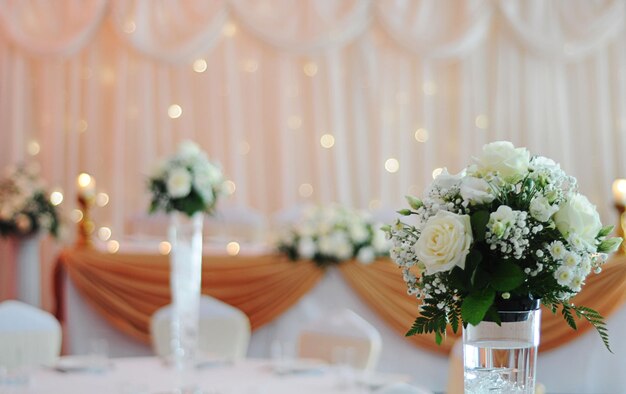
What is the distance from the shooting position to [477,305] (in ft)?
4.90

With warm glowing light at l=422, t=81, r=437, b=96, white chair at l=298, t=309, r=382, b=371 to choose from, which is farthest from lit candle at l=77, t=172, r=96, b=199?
warm glowing light at l=422, t=81, r=437, b=96

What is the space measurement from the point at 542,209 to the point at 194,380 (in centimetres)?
205

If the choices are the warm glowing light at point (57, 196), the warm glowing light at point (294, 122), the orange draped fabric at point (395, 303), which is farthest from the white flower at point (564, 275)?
the warm glowing light at point (57, 196)

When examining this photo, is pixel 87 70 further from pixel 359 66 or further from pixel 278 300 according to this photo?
Answer: pixel 278 300

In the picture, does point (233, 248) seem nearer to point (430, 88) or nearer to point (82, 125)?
point (430, 88)

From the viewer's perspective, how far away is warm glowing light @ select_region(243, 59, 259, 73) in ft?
25.4

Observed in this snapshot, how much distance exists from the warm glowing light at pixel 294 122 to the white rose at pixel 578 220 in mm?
6209

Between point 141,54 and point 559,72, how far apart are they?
3295 mm

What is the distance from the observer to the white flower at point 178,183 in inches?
151

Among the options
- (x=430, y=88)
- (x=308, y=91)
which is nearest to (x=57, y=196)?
(x=308, y=91)

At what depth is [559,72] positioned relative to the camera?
7.30 m

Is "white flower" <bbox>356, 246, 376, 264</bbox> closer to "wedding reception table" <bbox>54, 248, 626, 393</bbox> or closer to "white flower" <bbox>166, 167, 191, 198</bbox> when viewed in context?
"wedding reception table" <bbox>54, 248, 626, 393</bbox>

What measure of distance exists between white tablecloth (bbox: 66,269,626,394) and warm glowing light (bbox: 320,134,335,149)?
2591 mm

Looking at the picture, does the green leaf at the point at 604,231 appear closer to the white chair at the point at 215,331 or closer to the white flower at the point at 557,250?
the white flower at the point at 557,250
